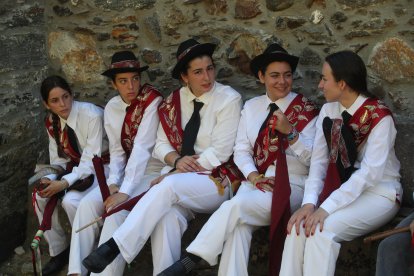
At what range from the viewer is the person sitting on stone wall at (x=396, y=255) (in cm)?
324

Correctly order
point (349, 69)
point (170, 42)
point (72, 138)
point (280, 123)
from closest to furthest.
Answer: point (349, 69), point (280, 123), point (72, 138), point (170, 42)

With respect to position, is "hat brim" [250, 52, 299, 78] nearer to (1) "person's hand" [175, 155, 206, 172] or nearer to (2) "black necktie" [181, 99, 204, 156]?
(2) "black necktie" [181, 99, 204, 156]

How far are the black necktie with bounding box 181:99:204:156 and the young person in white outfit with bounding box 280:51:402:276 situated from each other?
0.91 meters

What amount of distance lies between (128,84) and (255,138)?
1.02 metres

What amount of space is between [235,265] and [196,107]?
4.05 feet

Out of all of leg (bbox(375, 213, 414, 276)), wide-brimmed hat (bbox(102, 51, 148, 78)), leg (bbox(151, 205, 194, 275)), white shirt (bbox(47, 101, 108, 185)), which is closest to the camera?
leg (bbox(375, 213, 414, 276))

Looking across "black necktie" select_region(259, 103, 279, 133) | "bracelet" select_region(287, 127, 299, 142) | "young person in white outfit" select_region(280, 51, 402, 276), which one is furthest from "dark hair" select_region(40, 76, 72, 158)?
"young person in white outfit" select_region(280, 51, 402, 276)

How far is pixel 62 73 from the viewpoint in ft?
17.7

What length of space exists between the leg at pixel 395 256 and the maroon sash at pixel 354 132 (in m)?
0.48

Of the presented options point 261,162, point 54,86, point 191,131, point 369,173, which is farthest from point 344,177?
point 54,86

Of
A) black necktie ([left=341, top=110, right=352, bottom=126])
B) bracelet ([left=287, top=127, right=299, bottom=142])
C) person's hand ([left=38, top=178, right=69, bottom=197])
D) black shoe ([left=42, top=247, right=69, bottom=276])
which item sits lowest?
black shoe ([left=42, top=247, right=69, bottom=276])

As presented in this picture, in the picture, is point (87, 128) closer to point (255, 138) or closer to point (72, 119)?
point (72, 119)

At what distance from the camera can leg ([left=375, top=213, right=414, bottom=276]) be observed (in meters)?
3.24

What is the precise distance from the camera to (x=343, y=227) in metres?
3.47
